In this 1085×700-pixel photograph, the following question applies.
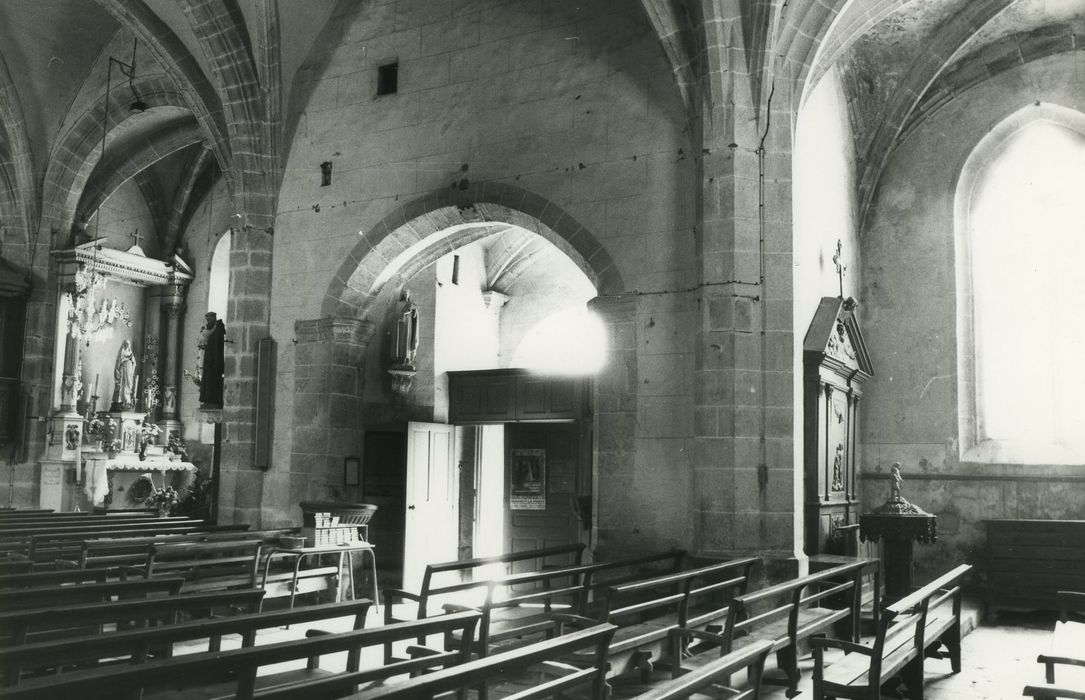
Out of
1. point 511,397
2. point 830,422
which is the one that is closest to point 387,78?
point 511,397

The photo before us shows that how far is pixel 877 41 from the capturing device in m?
11.1

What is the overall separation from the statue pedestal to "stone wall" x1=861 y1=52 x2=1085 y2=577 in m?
2.03

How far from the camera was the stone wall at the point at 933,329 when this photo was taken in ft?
Answer: 36.1

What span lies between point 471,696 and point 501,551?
8.44 metres

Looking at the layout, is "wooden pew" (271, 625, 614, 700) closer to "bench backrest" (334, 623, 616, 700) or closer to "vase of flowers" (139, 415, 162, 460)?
"bench backrest" (334, 623, 616, 700)

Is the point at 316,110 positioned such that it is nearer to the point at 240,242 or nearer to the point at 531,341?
the point at 240,242

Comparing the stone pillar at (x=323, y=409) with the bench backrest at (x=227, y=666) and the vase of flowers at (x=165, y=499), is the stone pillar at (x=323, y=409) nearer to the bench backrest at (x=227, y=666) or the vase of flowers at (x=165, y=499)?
the vase of flowers at (x=165, y=499)

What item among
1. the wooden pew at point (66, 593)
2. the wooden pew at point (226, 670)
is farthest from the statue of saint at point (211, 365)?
the wooden pew at point (226, 670)

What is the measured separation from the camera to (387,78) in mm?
10844

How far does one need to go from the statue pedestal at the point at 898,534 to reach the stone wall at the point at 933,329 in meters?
2.03

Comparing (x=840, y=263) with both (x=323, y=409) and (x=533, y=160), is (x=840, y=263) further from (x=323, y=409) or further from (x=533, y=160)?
(x=323, y=409)

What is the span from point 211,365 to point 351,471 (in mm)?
2202

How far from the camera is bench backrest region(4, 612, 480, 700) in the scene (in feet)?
8.96

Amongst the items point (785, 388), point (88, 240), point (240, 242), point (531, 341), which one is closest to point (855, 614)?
point (785, 388)
